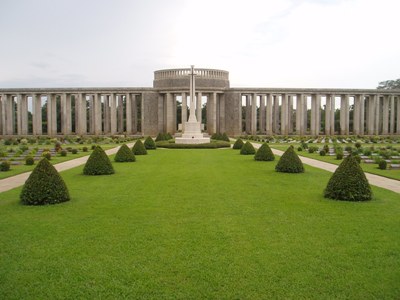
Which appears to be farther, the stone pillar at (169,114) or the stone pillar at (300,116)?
the stone pillar at (300,116)

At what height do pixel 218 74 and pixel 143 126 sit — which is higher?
pixel 218 74

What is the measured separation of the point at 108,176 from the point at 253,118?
58.2 meters

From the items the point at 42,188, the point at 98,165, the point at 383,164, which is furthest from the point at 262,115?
the point at 42,188

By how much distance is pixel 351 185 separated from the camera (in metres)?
14.3

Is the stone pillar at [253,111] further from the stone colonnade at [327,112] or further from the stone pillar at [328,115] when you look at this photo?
the stone pillar at [328,115]

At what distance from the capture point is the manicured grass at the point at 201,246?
7184mm

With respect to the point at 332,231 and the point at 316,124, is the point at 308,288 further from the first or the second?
the point at 316,124

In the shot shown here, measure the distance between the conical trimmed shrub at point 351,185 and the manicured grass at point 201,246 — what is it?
1.64ft

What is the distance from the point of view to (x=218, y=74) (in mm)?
79062

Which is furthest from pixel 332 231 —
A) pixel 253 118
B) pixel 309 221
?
pixel 253 118

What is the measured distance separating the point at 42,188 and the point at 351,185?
10.1m

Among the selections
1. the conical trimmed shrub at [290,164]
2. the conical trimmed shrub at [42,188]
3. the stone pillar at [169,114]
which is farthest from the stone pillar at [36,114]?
the conical trimmed shrub at [42,188]

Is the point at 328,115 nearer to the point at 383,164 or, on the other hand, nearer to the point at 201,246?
the point at 383,164

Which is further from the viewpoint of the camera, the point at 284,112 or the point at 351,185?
the point at 284,112
